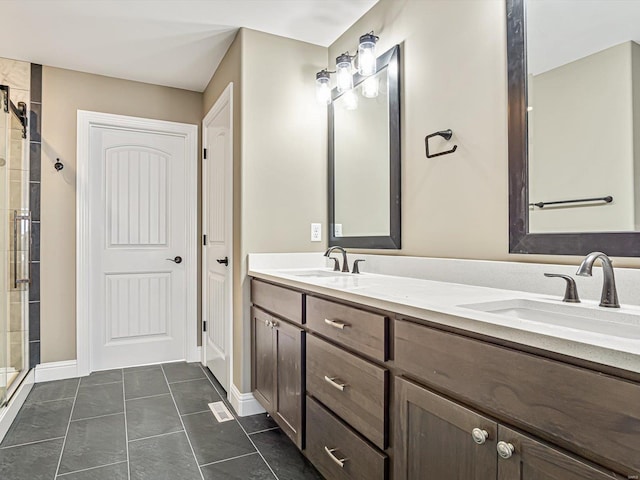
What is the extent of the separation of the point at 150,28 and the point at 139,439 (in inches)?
93.5

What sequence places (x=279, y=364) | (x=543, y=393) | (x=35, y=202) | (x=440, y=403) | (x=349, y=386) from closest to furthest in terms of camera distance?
(x=543, y=393)
(x=440, y=403)
(x=349, y=386)
(x=279, y=364)
(x=35, y=202)

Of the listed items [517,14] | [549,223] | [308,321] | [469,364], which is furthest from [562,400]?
[517,14]

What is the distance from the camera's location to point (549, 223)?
1.28 metres

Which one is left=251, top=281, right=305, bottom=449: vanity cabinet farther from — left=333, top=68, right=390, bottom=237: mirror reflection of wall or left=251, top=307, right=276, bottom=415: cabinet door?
left=333, top=68, right=390, bottom=237: mirror reflection of wall

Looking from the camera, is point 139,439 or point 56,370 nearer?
point 139,439

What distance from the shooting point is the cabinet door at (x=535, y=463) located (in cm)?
68

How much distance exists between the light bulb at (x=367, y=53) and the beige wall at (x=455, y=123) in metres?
0.09

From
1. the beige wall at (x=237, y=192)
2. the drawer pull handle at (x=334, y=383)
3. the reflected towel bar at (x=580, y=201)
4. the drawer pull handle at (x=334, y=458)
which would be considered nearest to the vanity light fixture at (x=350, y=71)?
the beige wall at (x=237, y=192)

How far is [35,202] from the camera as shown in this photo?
287cm

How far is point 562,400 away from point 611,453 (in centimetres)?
10

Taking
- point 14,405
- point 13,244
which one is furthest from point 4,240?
point 14,405

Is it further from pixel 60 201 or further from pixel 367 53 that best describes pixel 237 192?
pixel 60 201

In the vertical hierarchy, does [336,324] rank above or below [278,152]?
below

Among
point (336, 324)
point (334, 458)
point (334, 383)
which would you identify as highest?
point (336, 324)
